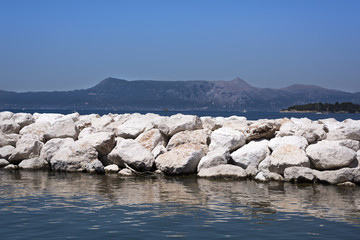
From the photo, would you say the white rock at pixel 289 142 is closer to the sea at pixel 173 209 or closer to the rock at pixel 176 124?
the sea at pixel 173 209

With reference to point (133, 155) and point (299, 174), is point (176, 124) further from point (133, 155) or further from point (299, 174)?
point (299, 174)

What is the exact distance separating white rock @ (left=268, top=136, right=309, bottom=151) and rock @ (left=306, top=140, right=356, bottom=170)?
1.08m

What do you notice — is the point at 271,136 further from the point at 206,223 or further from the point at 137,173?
the point at 206,223

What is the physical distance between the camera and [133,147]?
16578 millimetres

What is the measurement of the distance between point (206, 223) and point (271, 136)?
9.32m

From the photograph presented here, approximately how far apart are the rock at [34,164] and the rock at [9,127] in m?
3.49

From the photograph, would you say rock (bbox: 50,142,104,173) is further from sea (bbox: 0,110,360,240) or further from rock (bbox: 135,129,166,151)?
rock (bbox: 135,129,166,151)

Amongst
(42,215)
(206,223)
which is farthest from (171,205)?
(42,215)

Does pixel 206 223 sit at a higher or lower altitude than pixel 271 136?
lower

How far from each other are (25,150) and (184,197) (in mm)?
9385

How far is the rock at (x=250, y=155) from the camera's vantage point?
15.9 m

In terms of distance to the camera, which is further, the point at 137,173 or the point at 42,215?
the point at 137,173

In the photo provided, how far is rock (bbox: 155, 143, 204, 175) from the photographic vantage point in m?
15.7

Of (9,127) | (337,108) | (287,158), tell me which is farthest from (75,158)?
(337,108)
